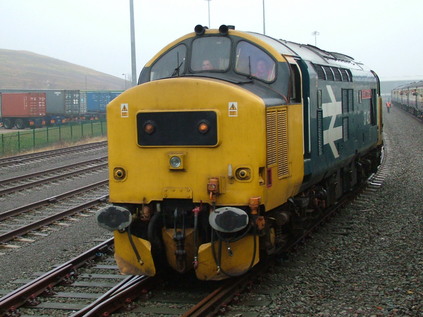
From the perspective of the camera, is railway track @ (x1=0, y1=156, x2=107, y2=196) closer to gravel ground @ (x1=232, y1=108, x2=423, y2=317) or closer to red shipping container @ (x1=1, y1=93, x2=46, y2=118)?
gravel ground @ (x1=232, y1=108, x2=423, y2=317)

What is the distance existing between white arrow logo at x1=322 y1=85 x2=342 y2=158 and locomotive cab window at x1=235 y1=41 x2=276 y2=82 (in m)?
2.21

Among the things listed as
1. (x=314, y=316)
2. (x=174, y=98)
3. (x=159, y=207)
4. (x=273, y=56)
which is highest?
(x=273, y=56)

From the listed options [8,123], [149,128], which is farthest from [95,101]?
[149,128]

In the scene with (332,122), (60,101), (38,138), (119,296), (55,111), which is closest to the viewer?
(119,296)

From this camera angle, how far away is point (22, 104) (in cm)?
5706

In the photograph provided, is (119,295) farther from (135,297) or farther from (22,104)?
(22,104)

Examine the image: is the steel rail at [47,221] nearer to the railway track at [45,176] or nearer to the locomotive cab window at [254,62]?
the railway track at [45,176]

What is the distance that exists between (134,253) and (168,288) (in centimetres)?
79

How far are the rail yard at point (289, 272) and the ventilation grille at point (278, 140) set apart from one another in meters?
1.70

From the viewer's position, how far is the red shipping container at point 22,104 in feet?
187

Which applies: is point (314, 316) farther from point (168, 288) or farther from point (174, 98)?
point (174, 98)

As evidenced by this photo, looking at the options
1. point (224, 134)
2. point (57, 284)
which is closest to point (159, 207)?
point (224, 134)

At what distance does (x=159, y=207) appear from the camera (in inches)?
342

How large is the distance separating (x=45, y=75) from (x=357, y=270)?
520 feet
